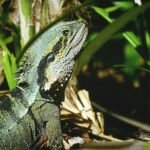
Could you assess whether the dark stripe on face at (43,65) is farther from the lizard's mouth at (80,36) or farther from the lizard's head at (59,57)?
the lizard's mouth at (80,36)

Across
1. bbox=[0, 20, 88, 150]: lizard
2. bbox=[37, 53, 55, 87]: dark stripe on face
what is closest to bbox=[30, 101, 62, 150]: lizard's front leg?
bbox=[0, 20, 88, 150]: lizard

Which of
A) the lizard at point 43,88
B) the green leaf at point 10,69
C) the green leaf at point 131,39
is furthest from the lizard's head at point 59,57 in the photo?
the green leaf at point 131,39

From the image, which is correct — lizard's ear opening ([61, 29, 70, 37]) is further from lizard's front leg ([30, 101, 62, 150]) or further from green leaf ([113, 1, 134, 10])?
green leaf ([113, 1, 134, 10])

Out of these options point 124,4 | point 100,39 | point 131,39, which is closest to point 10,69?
point 131,39

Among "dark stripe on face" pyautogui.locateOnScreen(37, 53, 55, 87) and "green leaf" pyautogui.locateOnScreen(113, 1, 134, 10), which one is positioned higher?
"green leaf" pyautogui.locateOnScreen(113, 1, 134, 10)

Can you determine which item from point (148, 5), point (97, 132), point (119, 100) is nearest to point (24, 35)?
point (97, 132)

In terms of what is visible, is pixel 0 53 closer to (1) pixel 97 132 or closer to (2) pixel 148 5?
(1) pixel 97 132

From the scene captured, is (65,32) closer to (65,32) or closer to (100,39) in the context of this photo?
(65,32)
